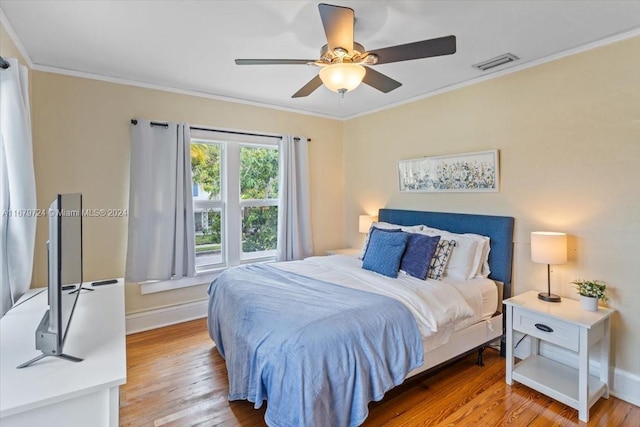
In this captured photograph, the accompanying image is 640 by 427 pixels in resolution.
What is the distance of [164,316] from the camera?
11.5ft

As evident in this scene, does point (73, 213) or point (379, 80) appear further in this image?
point (379, 80)

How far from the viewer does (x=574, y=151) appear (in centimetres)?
254

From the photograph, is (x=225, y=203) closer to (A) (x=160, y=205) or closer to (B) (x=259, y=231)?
(B) (x=259, y=231)

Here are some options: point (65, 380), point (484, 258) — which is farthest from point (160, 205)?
point (484, 258)

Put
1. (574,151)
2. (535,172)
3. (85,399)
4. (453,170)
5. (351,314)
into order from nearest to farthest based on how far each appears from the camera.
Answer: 1. (85,399)
2. (351,314)
3. (574,151)
4. (535,172)
5. (453,170)

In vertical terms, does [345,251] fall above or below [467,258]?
below

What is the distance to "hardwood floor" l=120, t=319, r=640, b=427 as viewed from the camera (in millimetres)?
2039

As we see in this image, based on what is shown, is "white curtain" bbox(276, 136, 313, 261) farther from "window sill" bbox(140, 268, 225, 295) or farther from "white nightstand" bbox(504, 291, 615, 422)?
"white nightstand" bbox(504, 291, 615, 422)

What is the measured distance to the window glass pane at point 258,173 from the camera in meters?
4.08

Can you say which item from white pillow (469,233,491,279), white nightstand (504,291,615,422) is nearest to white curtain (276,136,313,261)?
white pillow (469,233,491,279)

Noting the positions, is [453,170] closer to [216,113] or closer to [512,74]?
[512,74]

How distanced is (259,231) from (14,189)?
250 centimetres

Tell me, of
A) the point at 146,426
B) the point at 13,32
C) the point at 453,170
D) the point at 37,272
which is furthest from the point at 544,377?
the point at 13,32

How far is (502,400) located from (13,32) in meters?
4.28
